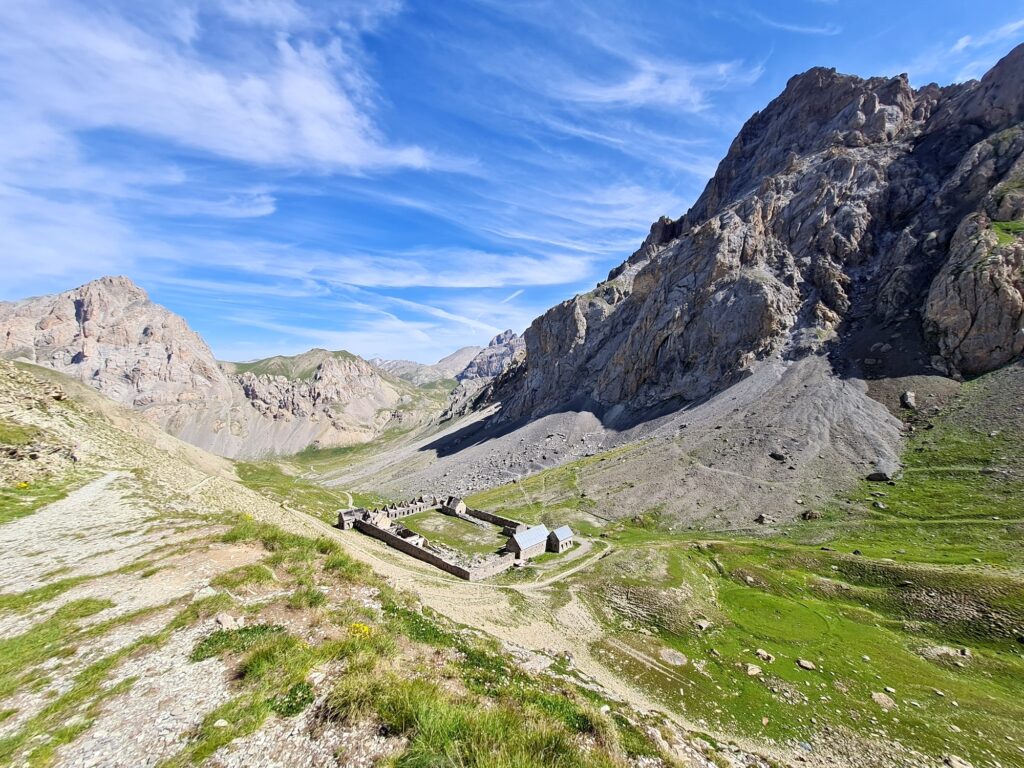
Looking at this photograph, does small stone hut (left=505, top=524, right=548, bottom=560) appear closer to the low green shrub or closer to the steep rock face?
the low green shrub

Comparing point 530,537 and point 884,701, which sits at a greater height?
point 530,537

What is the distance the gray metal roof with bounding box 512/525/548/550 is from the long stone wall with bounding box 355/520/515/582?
6.10 ft

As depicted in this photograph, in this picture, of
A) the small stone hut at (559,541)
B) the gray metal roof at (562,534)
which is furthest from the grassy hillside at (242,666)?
the gray metal roof at (562,534)

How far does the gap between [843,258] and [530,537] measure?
121133 mm

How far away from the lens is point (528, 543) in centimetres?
5178

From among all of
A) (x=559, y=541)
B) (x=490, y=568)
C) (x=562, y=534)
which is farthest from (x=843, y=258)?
(x=490, y=568)

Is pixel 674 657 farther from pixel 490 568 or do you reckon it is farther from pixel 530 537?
pixel 530 537

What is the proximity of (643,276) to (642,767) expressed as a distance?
16069 cm

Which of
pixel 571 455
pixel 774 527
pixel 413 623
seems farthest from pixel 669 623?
pixel 571 455

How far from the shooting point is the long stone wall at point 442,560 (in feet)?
146

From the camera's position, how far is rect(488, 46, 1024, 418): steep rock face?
8162cm

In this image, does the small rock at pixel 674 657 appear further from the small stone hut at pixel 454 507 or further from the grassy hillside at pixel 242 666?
the small stone hut at pixel 454 507

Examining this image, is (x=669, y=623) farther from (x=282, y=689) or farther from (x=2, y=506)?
(x=2, y=506)

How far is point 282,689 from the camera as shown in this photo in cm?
1110
